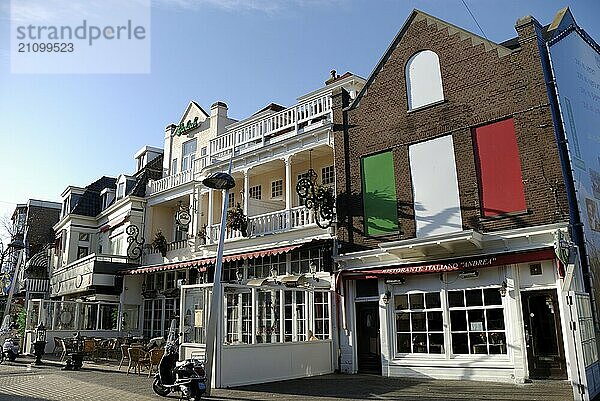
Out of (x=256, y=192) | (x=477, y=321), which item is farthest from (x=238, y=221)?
(x=477, y=321)

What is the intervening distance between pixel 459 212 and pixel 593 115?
4.98m

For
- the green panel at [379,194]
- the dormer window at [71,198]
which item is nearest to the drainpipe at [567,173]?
the green panel at [379,194]

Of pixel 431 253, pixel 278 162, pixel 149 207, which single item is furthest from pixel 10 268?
pixel 431 253

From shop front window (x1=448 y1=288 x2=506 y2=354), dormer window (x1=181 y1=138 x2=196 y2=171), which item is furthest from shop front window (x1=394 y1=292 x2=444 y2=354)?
dormer window (x1=181 y1=138 x2=196 y2=171)

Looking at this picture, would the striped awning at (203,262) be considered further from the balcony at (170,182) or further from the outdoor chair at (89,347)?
the outdoor chair at (89,347)

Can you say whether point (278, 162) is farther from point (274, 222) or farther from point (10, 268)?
point (10, 268)

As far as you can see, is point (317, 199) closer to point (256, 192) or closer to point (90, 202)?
point (256, 192)

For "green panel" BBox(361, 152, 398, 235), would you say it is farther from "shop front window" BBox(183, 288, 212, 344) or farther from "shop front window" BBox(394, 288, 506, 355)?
"shop front window" BBox(183, 288, 212, 344)

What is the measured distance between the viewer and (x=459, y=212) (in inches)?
539

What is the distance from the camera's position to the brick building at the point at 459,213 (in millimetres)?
12094

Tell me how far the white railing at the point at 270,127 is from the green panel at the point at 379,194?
9.02 feet

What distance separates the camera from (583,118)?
Result: 13.9 meters

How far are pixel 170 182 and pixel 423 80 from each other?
13.4 metres

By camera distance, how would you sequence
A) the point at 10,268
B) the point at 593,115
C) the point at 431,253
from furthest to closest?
the point at 10,268
the point at 593,115
the point at 431,253
